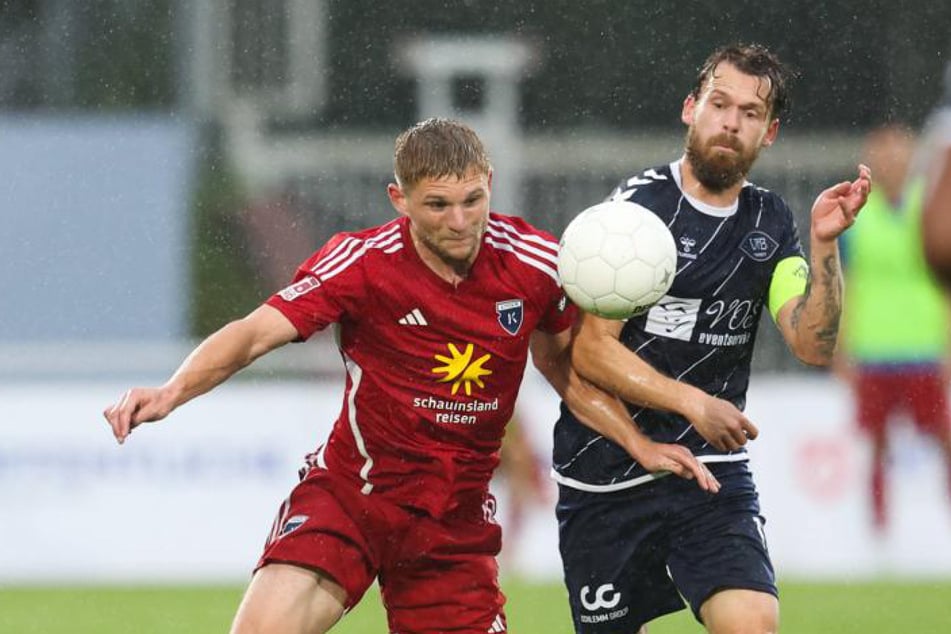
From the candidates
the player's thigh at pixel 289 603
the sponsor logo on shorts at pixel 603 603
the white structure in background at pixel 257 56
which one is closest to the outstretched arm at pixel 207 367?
the player's thigh at pixel 289 603

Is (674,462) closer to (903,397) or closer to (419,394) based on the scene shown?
(419,394)

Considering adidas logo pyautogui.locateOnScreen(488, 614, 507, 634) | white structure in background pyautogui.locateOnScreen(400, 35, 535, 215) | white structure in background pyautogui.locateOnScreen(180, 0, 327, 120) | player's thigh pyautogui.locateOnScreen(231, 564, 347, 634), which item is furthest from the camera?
white structure in background pyautogui.locateOnScreen(180, 0, 327, 120)

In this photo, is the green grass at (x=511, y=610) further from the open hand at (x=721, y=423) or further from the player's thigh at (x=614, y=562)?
the open hand at (x=721, y=423)

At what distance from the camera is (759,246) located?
513 cm

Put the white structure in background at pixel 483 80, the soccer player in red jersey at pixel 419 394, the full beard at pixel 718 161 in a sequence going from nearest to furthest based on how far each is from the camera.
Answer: the soccer player in red jersey at pixel 419 394, the full beard at pixel 718 161, the white structure in background at pixel 483 80

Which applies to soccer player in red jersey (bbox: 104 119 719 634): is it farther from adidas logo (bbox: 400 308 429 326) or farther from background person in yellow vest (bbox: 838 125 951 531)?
background person in yellow vest (bbox: 838 125 951 531)

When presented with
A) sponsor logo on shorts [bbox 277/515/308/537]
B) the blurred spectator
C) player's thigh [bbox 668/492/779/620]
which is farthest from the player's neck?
the blurred spectator

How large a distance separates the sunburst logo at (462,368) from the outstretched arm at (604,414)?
308 millimetres

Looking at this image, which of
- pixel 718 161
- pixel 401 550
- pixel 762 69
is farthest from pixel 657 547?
pixel 762 69

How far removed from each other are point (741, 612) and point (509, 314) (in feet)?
3.34

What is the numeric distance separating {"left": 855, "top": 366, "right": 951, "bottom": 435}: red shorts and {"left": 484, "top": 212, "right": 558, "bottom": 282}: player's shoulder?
523 centimetres

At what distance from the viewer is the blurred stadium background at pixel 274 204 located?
9.30 m

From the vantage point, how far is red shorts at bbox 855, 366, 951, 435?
9680mm

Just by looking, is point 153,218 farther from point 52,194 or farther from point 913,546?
point 913,546
